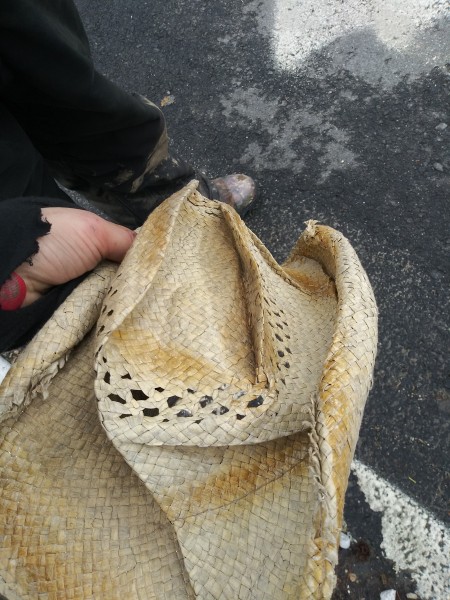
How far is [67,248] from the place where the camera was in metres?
0.99

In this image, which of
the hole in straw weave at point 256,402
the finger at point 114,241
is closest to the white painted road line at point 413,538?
the hole in straw weave at point 256,402

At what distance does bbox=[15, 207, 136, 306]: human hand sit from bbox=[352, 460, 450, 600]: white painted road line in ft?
3.64

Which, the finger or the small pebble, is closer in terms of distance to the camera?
the finger

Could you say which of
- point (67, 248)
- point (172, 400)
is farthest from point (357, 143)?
point (172, 400)

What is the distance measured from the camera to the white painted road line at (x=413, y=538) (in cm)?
148

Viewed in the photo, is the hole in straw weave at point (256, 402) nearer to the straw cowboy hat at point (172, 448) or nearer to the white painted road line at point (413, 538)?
the straw cowboy hat at point (172, 448)

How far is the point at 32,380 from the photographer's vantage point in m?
0.90

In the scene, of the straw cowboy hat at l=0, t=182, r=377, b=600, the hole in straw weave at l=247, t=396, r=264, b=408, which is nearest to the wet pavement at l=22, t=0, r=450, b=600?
the straw cowboy hat at l=0, t=182, r=377, b=600

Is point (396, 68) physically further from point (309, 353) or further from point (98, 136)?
point (309, 353)

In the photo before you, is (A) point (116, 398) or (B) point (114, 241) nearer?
(A) point (116, 398)

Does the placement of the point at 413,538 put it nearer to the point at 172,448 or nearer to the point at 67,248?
the point at 172,448

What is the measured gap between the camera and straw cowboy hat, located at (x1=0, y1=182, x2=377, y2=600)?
2.65ft

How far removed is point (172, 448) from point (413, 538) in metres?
1.02

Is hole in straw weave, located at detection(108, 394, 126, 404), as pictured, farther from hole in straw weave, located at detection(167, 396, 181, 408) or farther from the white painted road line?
the white painted road line
